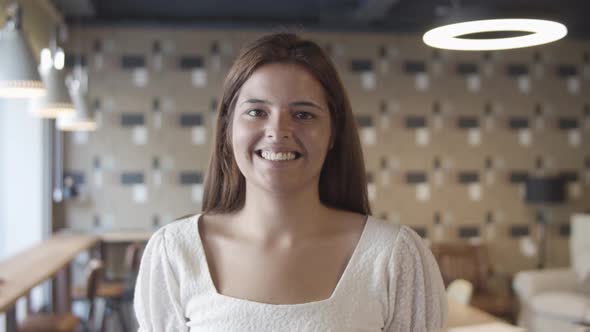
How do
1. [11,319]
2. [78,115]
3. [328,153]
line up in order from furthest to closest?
[78,115]
[11,319]
[328,153]

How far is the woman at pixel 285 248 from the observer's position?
1211 mm

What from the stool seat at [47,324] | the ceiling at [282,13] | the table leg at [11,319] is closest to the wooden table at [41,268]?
the table leg at [11,319]

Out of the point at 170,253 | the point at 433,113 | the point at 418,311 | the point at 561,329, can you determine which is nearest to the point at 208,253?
the point at 170,253

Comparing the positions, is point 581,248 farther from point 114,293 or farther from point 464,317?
point 114,293

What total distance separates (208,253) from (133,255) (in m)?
3.97

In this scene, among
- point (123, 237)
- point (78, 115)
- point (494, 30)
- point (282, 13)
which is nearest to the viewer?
point (494, 30)

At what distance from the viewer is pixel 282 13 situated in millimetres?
6078

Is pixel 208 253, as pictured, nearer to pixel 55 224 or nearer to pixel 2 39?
pixel 2 39

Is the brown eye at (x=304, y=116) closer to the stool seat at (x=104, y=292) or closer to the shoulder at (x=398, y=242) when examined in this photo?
the shoulder at (x=398, y=242)

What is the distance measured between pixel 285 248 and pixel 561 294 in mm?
4484

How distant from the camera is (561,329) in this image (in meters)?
4.98

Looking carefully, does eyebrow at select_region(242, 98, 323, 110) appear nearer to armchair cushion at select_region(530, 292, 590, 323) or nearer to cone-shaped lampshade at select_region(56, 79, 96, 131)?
cone-shaped lampshade at select_region(56, 79, 96, 131)

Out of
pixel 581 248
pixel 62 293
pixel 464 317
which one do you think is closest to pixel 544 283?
pixel 581 248

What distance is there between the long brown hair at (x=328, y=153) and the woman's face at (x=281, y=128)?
25 mm
